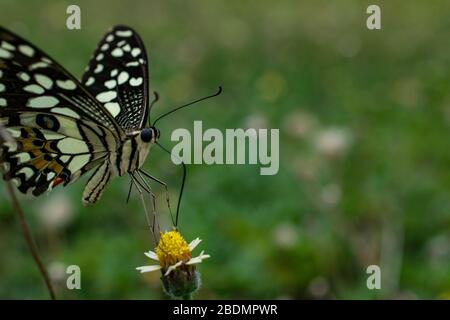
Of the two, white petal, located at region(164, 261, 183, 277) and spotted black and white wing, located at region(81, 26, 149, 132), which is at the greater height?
spotted black and white wing, located at region(81, 26, 149, 132)

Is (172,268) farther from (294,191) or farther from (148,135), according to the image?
(294,191)

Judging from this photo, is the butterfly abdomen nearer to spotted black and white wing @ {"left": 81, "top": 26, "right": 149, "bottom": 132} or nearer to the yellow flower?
spotted black and white wing @ {"left": 81, "top": 26, "right": 149, "bottom": 132}

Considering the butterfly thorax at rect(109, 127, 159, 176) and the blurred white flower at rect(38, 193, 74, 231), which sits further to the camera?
the blurred white flower at rect(38, 193, 74, 231)

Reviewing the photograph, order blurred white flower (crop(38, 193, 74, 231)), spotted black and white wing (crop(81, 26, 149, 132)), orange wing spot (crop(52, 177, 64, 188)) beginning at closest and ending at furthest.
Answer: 1. orange wing spot (crop(52, 177, 64, 188))
2. spotted black and white wing (crop(81, 26, 149, 132))
3. blurred white flower (crop(38, 193, 74, 231))

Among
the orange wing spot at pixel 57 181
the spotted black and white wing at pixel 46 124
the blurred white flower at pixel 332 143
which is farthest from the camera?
the blurred white flower at pixel 332 143

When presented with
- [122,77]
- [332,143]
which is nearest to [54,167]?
[122,77]

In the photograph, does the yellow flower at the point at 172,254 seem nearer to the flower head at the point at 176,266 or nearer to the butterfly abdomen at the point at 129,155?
the flower head at the point at 176,266

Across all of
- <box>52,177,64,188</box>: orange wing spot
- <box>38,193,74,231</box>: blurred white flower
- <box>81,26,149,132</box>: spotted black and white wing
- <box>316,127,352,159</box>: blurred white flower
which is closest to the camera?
<box>52,177,64,188</box>: orange wing spot

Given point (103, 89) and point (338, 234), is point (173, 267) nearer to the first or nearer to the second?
point (103, 89)

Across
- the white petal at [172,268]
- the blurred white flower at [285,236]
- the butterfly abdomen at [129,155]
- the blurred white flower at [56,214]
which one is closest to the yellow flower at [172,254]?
the white petal at [172,268]

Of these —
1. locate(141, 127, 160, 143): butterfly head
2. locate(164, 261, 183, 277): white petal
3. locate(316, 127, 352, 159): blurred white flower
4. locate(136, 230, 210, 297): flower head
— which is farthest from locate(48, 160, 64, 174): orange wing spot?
locate(316, 127, 352, 159): blurred white flower
